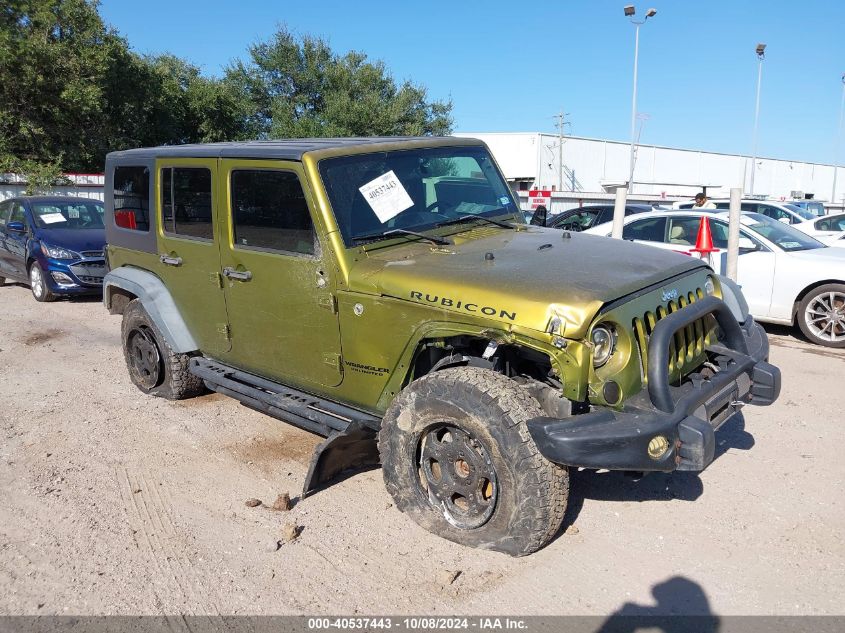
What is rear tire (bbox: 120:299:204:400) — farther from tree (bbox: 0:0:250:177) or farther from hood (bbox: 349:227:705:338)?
tree (bbox: 0:0:250:177)

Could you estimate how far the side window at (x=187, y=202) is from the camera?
4520 mm

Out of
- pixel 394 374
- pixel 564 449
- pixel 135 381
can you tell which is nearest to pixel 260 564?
pixel 394 374

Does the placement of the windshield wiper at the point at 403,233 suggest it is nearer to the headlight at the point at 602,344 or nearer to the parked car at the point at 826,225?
the headlight at the point at 602,344

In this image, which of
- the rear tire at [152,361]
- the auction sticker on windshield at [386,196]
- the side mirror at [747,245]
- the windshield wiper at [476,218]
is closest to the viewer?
the auction sticker on windshield at [386,196]

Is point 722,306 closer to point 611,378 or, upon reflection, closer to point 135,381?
point 611,378

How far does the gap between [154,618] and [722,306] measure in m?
3.16

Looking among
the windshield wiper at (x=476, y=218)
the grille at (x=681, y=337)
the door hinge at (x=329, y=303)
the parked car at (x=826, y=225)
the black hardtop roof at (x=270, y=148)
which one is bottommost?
the parked car at (x=826, y=225)

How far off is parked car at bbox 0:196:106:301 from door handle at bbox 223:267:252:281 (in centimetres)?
Answer: 688

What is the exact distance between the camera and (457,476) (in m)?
3.33

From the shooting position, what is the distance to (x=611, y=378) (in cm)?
301

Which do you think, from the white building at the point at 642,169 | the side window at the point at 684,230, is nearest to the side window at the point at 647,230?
the side window at the point at 684,230

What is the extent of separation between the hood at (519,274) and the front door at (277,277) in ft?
1.26

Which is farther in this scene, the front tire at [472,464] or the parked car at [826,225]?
the parked car at [826,225]

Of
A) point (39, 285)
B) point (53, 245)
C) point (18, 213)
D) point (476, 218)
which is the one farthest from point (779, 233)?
point (18, 213)
